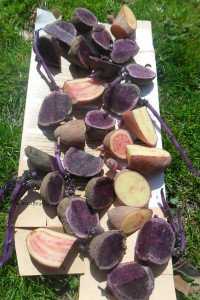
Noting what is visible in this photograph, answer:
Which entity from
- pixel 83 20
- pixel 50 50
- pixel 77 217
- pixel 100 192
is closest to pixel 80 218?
pixel 77 217


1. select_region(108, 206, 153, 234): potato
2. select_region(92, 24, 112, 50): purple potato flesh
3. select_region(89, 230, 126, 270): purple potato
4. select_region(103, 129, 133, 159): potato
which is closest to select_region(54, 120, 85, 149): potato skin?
select_region(103, 129, 133, 159): potato

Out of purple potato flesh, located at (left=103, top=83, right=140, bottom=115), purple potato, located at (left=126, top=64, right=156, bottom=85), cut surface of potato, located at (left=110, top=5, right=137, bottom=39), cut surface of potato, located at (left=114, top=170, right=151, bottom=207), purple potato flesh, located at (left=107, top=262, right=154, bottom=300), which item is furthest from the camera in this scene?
cut surface of potato, located at (left=110, top=5, right=137, bottom=39)

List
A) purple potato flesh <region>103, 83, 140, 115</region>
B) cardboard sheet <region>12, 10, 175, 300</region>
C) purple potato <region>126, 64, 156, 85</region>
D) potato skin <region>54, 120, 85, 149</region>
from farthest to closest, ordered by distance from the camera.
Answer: purple potato <region>126, 64, 156, 85</region> < purple potato flesh <region>103, 83, 140, 115</region> < potato skin <region>54, 120, 85, 149</region> < cardboard sheet <region>12, 10, 175, 300</region>

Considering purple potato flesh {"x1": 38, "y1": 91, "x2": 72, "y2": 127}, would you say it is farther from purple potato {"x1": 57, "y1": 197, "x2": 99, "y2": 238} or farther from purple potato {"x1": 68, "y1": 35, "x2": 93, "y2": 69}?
purple potato {"x1": 57, "y1": 197, "x2": 99, "y2": 238}

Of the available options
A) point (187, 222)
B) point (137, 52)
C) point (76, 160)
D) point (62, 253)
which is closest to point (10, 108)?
point (76, 160)

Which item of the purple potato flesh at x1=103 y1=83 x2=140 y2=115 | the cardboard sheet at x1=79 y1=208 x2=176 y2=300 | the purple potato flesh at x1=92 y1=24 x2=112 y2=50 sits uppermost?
the purple potato flesh at x1=92 y1=24 x2=112 y2=50

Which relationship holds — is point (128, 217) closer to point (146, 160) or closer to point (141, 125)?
point (146, 160)

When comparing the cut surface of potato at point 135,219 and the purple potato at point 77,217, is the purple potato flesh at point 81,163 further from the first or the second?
the cut surface of potato at point 135,219
